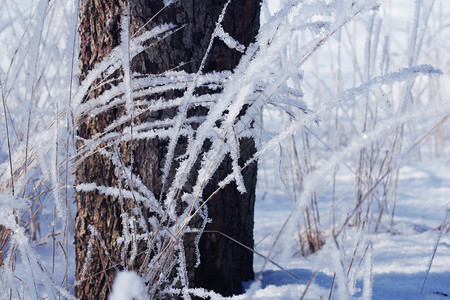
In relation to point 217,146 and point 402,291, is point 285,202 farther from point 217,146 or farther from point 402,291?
point 217,146

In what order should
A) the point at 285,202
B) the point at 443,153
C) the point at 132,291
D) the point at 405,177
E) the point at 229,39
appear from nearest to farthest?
the point at 132,291 < the point at 229,39 < the point at 285,202 < the point at 405,177 < the point at 443,153

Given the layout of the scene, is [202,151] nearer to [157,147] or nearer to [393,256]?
[157,147]

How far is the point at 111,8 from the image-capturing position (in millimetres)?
938

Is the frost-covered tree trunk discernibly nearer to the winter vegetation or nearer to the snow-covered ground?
the winter vegetation

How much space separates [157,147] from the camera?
3.15ft

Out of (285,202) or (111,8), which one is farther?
(285,202)

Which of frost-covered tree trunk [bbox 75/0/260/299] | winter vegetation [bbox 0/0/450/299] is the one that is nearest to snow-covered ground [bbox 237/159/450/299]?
winter vegetation [bbox 0/0/450/299]

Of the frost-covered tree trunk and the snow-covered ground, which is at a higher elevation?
the frost-covered tree trunk

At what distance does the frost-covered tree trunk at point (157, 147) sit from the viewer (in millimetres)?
937

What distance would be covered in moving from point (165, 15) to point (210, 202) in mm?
430

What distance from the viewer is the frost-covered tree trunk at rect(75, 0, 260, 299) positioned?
0.94 m

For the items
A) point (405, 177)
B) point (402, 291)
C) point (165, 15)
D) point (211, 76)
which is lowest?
point (402, 291)

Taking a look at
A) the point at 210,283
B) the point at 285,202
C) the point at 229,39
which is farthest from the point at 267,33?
the point at 285,202

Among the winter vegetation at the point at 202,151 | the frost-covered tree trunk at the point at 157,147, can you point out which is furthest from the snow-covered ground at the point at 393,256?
the frost-covered tree trunk at the point at 157,147
